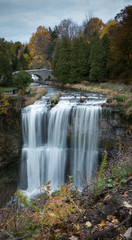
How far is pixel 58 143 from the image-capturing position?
10.8 metres

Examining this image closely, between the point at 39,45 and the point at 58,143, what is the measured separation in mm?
43585

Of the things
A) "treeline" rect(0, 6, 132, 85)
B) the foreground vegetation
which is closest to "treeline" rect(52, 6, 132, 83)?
"treeline" rect(0, 6, 132, 85)

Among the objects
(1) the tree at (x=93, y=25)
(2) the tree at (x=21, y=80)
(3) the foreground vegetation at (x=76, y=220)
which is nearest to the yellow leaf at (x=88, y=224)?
(3) the foreground vegetation at (x=76, y=220)

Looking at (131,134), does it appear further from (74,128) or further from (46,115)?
(46,115)

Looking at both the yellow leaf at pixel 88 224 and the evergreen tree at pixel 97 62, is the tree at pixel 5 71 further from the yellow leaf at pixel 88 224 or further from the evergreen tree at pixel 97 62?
the yellow leaf at pixel 88 224

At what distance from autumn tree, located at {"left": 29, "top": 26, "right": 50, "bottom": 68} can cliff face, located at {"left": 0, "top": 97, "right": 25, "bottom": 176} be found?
119 ft

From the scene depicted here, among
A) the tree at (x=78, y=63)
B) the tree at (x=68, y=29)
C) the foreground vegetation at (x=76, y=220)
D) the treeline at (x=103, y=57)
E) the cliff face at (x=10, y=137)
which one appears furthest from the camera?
the tree at (x=68, y=29)

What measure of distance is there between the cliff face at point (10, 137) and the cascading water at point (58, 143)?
1.29 feet

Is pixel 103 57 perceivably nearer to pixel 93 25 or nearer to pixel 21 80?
pixel 21 80

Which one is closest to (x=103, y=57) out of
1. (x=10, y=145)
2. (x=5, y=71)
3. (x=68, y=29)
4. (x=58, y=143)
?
(x=5, y=71)

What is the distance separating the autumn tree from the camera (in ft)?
150

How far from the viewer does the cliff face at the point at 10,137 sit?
1023cm

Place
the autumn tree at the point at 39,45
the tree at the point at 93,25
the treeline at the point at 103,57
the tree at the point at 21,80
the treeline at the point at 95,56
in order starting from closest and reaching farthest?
the tree at the point at 21,80
the treeline at the point at 95,56
the treeline at the point at 103,57
the tree at the point at 93,25
the autumn tree at the point at 39,45

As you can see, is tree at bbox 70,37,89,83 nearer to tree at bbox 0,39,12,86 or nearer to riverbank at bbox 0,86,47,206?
tree at bbox 0,39,12,86
